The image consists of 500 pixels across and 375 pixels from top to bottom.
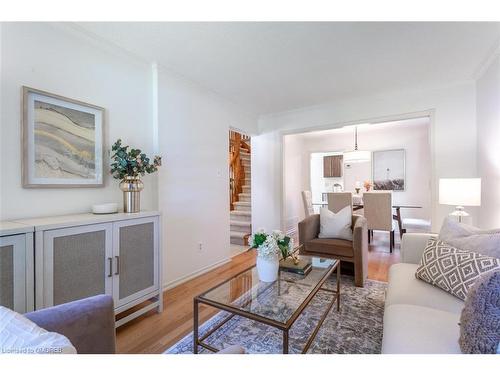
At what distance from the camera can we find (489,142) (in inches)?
99.9

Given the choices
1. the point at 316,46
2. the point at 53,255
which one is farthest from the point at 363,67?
the point at 53,255

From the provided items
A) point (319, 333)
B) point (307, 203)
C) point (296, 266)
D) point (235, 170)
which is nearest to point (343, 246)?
point (296, 266)

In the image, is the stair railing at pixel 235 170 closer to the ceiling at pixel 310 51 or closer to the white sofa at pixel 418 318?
the ceiling at pixel 310 51

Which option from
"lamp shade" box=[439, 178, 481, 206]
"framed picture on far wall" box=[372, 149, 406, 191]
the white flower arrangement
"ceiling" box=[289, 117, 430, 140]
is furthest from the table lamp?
"framed picture on far wall" box=[372, 149, 406, 191]

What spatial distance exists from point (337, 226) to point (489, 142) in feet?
5.93

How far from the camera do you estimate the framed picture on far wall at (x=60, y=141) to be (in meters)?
1.68

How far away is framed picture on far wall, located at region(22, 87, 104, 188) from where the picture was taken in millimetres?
1677

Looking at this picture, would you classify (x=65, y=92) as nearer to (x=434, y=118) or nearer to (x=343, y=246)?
(x=343, y=246)

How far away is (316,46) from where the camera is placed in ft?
7.18

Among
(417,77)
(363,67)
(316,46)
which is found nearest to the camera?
(316,46)

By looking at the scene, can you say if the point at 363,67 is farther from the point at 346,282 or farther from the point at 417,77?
the point at 346,282

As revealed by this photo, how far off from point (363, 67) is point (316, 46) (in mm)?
766

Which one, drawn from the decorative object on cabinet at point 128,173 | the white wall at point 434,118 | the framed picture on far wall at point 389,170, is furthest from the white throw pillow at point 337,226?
the framed picture on far wall at point 389,170

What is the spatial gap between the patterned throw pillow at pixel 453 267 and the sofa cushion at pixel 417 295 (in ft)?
0.13
